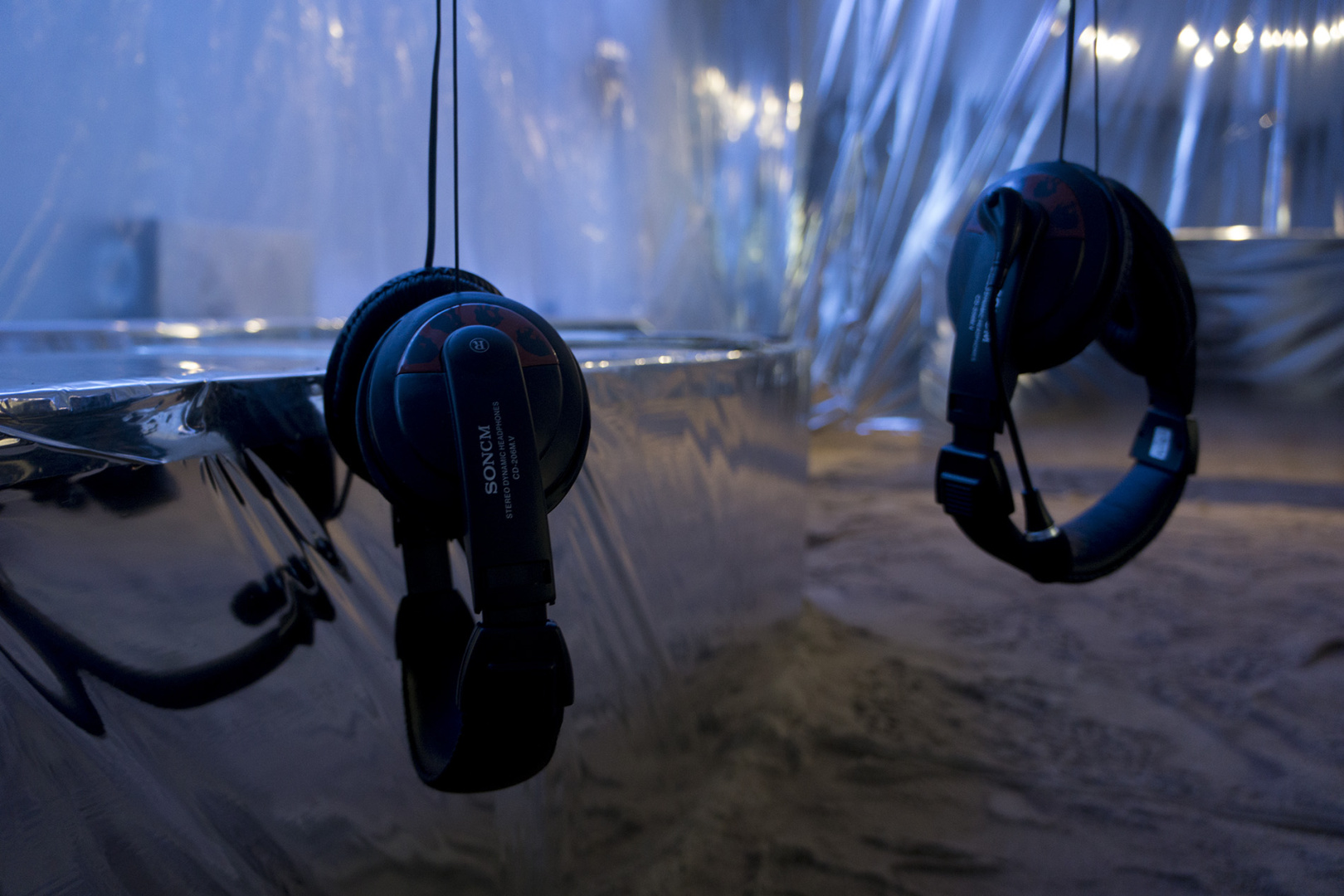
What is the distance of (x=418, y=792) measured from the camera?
1.94 feet

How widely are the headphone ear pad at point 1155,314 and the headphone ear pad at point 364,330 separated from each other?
1.42 feet

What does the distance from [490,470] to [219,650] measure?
0.26 m

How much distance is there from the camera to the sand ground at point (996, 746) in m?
0.80

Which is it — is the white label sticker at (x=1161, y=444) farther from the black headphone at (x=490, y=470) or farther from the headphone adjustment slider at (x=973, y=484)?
the black headphone at (x=490, y=470)

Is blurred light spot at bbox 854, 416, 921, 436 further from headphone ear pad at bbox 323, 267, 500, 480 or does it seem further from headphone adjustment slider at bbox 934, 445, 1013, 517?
headphone ear pad at bbox 323, 267, 500, 480

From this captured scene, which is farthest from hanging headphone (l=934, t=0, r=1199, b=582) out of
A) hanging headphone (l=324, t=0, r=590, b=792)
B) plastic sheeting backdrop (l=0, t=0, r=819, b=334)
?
plastic sheeting backdrop (l=0, t=0, r=819, b=334)

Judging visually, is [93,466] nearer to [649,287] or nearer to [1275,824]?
[1275,824]

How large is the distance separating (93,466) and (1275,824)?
1.09 metres

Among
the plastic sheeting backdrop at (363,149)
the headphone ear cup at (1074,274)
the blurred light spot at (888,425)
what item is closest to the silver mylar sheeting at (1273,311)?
the blurred light spot at (888,425)

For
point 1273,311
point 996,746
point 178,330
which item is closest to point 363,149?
point 178,330

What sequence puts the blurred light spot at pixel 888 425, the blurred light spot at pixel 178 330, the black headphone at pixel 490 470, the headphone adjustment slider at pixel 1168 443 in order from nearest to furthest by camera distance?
the black headphone at pixel 490 470 → the headphone adjustment slider at pixel 1168 443 → the blurred light spot at pixel 178 330 → the blurred light spot at pixel 888 425

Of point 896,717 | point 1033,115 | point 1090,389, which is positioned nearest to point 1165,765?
point 896,717

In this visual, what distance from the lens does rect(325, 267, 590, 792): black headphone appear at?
1.06 feet

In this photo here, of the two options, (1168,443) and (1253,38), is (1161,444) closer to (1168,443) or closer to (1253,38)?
(1168,443)
